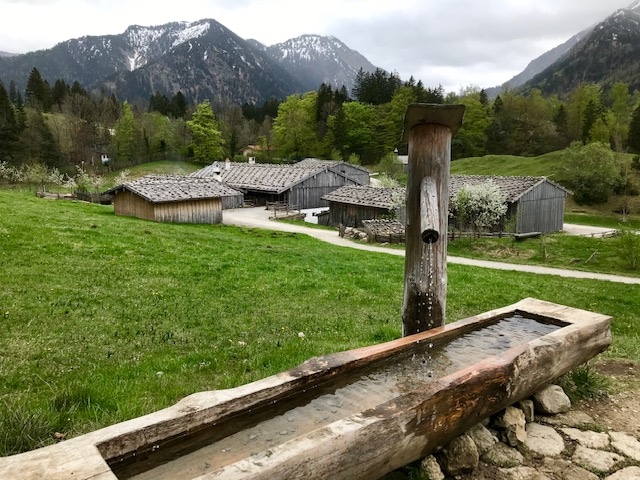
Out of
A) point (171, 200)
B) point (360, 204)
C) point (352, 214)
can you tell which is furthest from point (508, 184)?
point (171, 200)

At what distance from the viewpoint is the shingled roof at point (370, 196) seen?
37031 mm

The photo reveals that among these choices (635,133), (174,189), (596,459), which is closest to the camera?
(596,459)

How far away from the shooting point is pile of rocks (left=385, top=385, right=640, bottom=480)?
13.8ft

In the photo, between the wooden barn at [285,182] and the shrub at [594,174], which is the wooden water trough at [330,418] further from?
the shrub at [594,174]

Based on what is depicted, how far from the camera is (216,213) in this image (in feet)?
125

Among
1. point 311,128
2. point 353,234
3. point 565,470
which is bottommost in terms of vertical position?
point 353,234

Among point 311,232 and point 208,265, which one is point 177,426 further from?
point 311,232

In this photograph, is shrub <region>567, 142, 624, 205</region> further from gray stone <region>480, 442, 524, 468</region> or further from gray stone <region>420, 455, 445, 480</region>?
gray stone <region>420, 455, 445, 480</region>

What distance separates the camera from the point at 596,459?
4422mm

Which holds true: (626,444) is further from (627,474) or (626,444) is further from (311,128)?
(311,128)

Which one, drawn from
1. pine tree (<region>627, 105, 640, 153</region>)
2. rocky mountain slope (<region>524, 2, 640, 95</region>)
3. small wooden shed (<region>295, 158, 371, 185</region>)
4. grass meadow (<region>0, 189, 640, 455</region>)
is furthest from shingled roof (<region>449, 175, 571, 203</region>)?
rocky mountain slope (<region>524, 2, 640, 95</region>)

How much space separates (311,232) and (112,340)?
1116 inches

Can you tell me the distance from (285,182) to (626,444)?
1844 inches

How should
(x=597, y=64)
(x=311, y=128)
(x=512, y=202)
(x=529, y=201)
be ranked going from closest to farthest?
1. (x=512, y=202)
2. (x=529, y=201)
3. (x=311, y=128)
4. (x=597, y=64)
